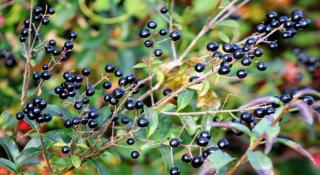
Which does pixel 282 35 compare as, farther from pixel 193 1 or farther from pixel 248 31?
pixel 248 31

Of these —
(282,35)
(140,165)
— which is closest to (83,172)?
(140,165)

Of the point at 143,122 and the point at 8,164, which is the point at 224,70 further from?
the point at 8,164

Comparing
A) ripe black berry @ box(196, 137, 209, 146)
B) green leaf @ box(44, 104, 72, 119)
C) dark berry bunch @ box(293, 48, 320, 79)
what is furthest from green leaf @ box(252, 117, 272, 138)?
dark berry bunch @ box(293, 48, 320, 79)

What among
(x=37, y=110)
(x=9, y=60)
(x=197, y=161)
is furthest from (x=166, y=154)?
(x=9, y=60)

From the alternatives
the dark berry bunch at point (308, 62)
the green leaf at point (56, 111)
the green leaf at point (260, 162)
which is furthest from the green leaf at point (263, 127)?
the dark berry bunch at point (308, 62)

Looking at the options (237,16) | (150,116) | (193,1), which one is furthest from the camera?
(193,1)

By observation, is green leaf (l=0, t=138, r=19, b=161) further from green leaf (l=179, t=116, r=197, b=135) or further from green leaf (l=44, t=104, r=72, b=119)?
green leaf (l=179, t=116, r=197, b=135)
